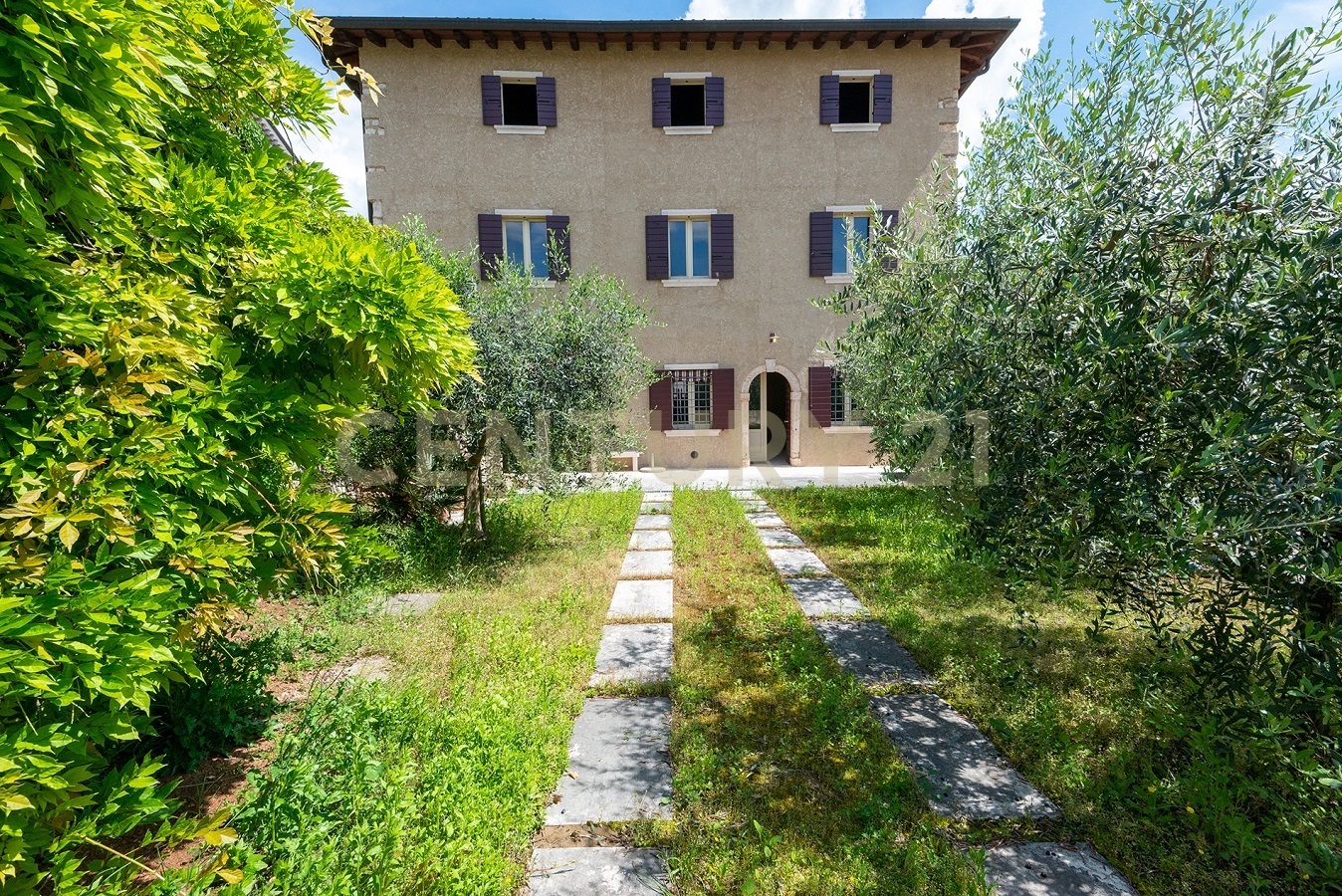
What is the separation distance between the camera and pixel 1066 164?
273 centimetres

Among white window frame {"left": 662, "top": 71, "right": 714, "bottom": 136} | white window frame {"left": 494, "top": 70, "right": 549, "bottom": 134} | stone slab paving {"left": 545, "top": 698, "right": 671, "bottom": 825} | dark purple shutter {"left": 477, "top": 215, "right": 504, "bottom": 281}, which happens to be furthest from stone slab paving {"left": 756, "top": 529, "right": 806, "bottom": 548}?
white window frame {"left": 494, "top": 70, "right": 549, "bottom": 134}

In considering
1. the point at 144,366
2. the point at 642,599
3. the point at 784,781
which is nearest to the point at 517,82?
the point at 642,599

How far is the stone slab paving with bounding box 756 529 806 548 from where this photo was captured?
7.30 metres

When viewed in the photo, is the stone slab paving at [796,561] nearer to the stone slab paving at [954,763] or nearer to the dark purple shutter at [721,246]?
the stone slab paving at [954,763]

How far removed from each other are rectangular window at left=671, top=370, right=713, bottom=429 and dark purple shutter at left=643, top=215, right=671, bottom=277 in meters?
2.20

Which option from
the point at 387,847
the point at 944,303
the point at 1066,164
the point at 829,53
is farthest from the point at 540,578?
the point at 829,53

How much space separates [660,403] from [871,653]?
8.97 m

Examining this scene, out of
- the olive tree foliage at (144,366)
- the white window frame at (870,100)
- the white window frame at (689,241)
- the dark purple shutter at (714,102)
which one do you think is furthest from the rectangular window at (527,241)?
the olive tree foliage at (144,366)

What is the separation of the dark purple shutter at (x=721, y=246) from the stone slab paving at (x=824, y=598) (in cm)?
835

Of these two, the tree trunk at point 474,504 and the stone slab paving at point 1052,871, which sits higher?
the tree trunk at point 474,504

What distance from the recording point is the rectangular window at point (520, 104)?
40.5 ft

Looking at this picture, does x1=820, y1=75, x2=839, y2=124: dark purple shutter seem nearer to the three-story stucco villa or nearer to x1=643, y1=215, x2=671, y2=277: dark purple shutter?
the three-story stucco villa

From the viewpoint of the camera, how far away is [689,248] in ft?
41.5

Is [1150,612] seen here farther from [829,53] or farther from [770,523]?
[829,53]
